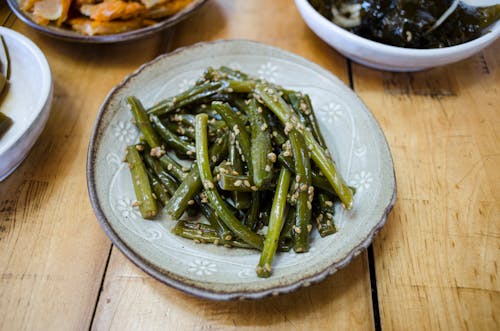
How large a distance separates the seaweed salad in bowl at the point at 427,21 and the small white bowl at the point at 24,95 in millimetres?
1647

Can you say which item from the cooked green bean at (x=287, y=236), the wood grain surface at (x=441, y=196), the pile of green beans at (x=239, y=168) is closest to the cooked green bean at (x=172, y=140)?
the pile of green beans at (x=239, y=168)

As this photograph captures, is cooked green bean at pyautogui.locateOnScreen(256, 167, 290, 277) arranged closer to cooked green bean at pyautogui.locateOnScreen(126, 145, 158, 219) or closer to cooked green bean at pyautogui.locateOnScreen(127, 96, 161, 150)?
cooked green bean at pyautogui.locateOnScreen(126, 145, 158, 219)

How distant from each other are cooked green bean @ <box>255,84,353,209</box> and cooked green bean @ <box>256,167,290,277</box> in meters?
0.15

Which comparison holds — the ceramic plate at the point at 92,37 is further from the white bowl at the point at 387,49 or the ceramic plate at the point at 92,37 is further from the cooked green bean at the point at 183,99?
the white bowl at the point at 387,49

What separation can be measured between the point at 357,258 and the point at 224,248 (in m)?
0.53

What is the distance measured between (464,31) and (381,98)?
52cm

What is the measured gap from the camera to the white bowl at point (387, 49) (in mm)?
1967

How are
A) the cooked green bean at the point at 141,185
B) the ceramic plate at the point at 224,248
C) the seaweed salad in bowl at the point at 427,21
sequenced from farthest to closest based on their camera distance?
the seaweed salad in bowl at the point at 427,21
the cooked green bean at the point at 141,185
the ceramic plate at the point at 224,248

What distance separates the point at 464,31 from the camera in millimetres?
2111

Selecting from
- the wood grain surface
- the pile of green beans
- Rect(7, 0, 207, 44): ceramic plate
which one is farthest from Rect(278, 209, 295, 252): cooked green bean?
Rect(7, 0, 207, 44): ceramic plate

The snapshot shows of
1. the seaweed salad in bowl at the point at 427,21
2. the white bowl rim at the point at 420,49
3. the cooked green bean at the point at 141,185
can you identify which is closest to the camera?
the cooked green bean at the point at 141,185

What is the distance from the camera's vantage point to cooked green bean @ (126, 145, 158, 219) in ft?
5.23

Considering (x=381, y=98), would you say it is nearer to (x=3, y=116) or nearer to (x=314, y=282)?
(x=314, y=282)

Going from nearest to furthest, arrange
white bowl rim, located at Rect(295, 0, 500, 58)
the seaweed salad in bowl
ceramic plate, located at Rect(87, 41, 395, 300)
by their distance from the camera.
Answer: ceramic plate, located at Rect(87, 41, 395, 300) < white bowl rim, located at Rect(295, 0, 500, 58) < the seaweed salad in bowl
